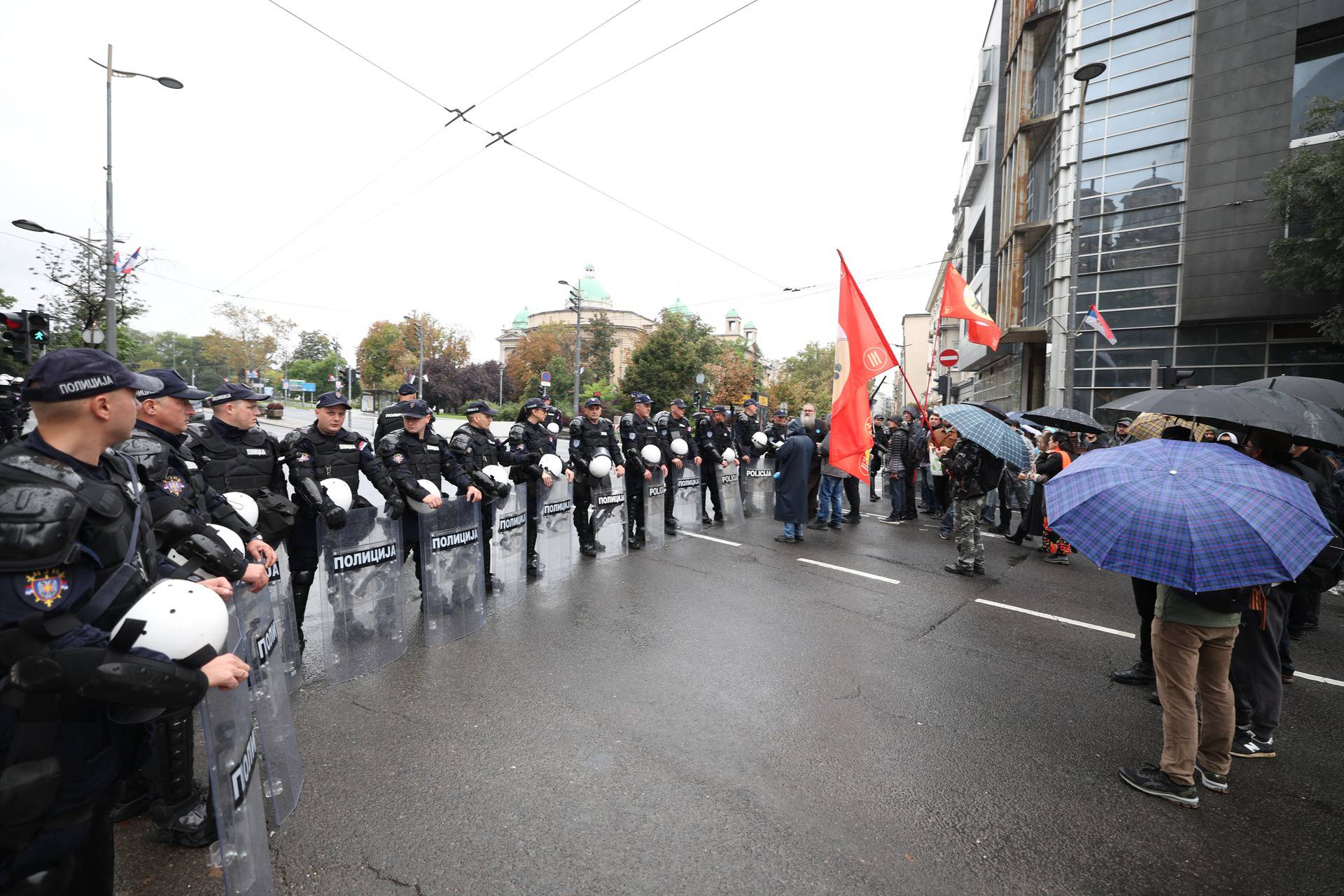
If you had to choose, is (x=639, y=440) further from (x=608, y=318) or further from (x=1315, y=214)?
(x=608, y=318)

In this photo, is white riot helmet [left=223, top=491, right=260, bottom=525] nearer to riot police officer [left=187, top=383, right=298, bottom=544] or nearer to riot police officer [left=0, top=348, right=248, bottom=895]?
riot police officer [left=187, top=383, right=298, bottom=544]

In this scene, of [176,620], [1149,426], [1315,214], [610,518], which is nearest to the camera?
[176,620]

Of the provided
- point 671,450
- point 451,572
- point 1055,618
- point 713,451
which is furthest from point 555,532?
point 1055,618

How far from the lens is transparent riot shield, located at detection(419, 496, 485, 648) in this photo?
16.2 ft

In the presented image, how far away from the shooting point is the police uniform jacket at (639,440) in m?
8.31

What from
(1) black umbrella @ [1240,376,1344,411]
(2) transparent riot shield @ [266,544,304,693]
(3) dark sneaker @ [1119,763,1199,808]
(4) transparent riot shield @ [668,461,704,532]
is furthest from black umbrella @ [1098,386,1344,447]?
(4) transparent riot shield @ [668,461,704,532]

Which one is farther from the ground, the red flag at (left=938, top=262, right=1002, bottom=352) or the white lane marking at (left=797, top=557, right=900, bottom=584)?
the red flag at (left=938, top=262, right=1002, bottom=352)

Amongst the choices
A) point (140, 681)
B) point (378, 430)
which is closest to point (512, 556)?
point (378, 430)

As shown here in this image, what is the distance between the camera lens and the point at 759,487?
1173 cm

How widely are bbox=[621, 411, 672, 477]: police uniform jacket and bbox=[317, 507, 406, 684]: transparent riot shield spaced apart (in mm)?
3997

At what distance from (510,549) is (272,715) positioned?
3342 millimetres

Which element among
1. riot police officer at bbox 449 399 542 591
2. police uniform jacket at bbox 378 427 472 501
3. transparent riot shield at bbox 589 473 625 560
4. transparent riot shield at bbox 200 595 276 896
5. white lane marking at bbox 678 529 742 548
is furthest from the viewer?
white lane marking at bbox 678 529 742 548

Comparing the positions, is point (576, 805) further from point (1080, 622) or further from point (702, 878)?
point (1080, 622)

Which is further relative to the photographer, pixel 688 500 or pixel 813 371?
pixel 813 371
